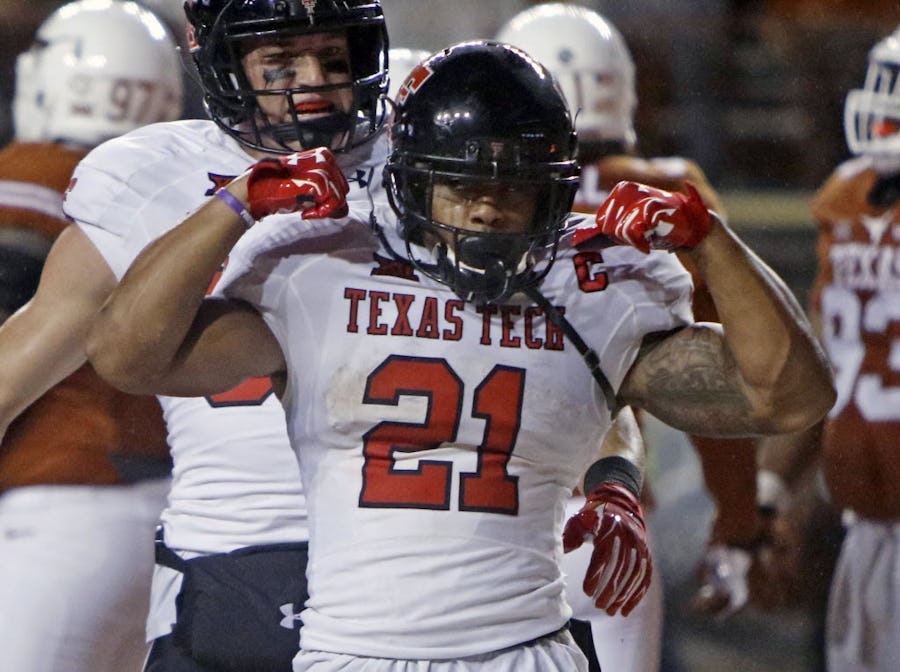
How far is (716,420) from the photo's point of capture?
7.11 ft

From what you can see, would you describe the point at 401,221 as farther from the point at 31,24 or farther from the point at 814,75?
the point at 814,75

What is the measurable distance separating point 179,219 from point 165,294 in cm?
38

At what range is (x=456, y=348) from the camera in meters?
2.08

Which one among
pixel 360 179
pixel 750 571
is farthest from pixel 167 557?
pixel 750 571

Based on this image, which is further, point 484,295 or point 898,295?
point 898,295

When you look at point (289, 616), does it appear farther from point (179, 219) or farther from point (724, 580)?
point (724, 580)

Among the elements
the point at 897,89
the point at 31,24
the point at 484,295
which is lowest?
the point at 31,24

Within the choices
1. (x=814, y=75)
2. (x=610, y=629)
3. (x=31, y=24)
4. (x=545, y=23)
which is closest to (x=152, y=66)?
(x=545, y=23)

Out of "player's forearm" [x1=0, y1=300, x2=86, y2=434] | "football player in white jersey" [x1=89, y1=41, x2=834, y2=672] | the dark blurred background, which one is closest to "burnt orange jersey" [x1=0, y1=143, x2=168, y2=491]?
"player's forearm" [x1=0, y1=300, x2=86, y2=434]

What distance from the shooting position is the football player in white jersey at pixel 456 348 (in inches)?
79.7

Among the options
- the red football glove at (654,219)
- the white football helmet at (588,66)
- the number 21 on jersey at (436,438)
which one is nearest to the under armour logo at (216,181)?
the number 21 on jersey at (436,438)

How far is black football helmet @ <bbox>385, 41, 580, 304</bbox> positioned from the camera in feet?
6.79

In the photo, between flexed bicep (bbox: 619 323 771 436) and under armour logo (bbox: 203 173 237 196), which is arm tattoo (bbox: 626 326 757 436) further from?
under armour logo (bbox: 203 173 237 196)

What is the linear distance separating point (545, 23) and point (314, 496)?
2576 millimetres
